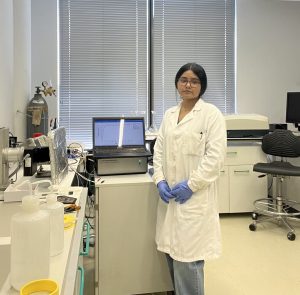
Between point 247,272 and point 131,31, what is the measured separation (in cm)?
323

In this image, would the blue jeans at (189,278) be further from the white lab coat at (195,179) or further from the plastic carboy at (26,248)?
the plastic carboy at (26,248)

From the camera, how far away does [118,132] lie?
218cm

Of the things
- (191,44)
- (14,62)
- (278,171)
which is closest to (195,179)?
(278,171)

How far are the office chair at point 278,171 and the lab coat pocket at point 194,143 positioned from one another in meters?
1.65

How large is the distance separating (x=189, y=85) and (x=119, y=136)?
699 millimetres

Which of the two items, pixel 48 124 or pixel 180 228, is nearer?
pixel 180 228

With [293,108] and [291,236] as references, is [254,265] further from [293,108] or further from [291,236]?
[293,108]

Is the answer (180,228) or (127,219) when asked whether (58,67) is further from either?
(180,228)

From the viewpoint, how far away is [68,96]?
399cm

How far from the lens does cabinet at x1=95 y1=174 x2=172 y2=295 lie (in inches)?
75.0

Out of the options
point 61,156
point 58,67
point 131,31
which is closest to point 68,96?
point 58,67

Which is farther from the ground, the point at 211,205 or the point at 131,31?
the point at 131,31

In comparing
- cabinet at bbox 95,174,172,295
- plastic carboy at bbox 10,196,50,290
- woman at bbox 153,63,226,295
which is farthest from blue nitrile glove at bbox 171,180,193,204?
plastic carboy at bbox 10,196,50,290

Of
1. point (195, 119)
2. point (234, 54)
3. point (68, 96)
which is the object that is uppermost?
point (234, 54)
